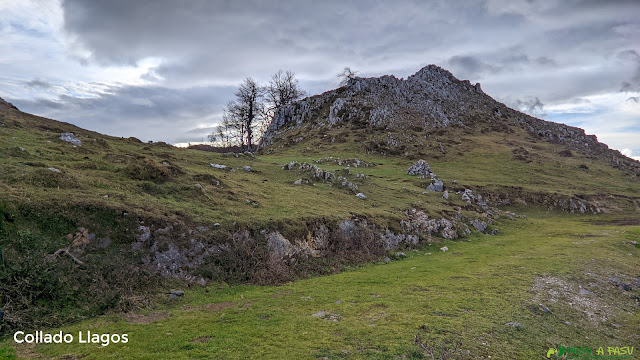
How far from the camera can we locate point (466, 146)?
252 feet

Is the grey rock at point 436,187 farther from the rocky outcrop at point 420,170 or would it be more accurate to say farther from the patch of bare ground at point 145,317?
the patch of bare ground at point 145,317

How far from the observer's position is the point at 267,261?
17.4 meters

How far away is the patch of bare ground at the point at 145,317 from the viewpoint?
457 inches

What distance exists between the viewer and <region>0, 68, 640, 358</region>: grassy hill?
1074 centimetres

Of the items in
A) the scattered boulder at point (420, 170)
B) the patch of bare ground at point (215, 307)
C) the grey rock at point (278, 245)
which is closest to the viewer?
the patch of bare ground at point (215, 307)

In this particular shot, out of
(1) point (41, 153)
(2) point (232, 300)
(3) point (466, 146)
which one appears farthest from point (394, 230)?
(3) point (466, 146)

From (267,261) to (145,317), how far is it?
655 centimetres

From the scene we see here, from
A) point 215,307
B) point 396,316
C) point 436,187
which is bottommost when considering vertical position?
point 396,316

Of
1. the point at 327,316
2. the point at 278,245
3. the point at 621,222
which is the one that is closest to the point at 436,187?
→ the point at 621,222

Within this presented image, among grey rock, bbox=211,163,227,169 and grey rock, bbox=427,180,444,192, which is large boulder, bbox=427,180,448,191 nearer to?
grey rock, bbox=427,180,444,192

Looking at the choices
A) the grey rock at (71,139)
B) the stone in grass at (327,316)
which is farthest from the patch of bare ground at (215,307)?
the grey rock at (71,139)

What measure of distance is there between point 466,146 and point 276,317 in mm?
75414

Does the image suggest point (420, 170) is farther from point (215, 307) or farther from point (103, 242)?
point (103, 242)

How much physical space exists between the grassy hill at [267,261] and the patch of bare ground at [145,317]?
0.26ft
